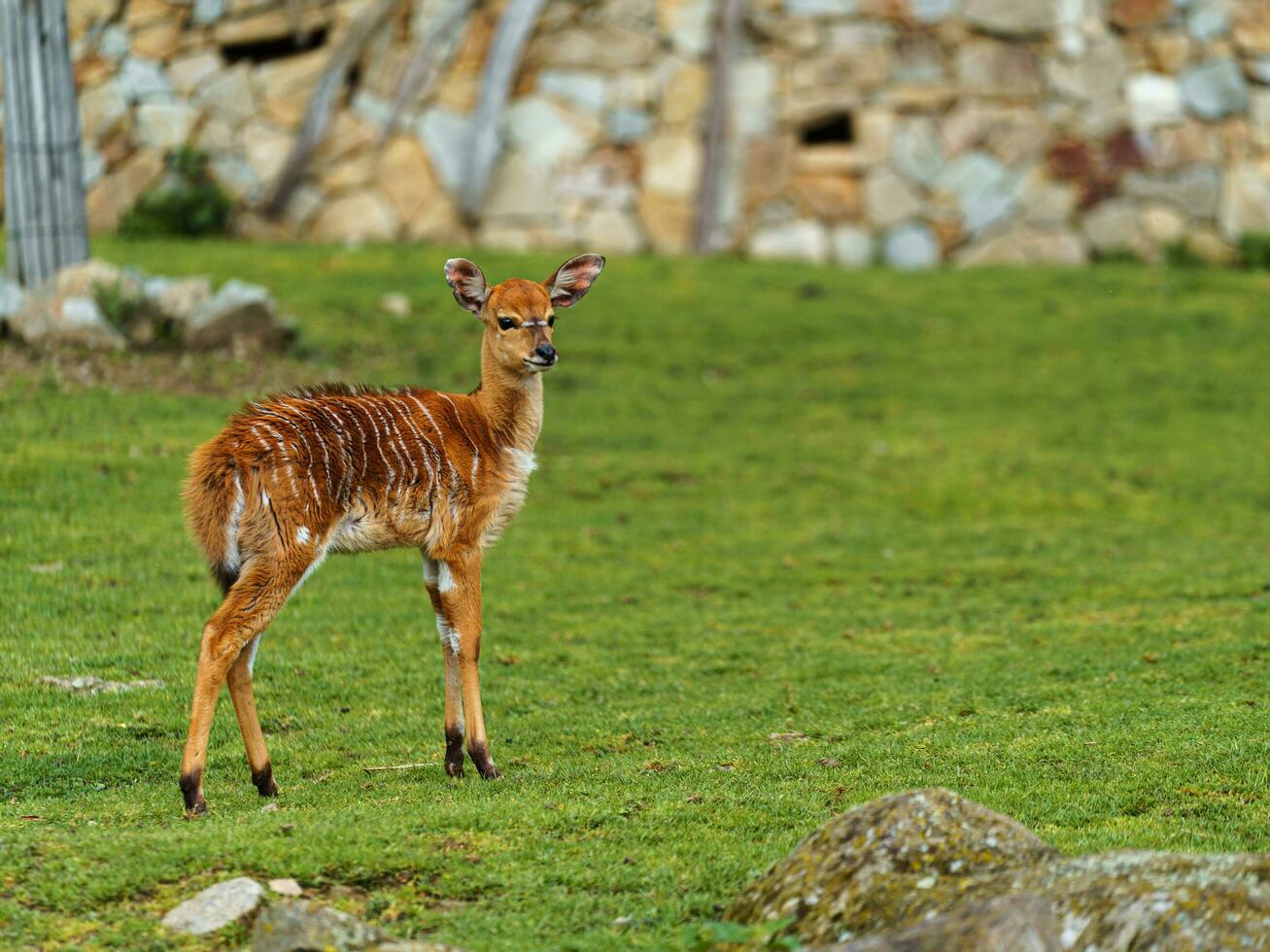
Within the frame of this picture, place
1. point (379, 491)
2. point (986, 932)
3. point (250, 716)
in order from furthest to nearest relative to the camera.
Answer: point (379, 491), point (250, 716), point (986, 932)

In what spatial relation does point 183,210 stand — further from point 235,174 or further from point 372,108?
point 372,108

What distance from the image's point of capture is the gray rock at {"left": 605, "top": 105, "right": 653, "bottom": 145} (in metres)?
22.2

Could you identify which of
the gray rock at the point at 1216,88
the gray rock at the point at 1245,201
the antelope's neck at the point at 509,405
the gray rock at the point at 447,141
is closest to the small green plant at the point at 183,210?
the gray rock at the point at 447,141

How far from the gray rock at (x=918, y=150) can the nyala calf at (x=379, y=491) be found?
14.8 metres

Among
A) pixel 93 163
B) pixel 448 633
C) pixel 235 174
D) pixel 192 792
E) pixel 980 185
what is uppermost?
pixel 448 633

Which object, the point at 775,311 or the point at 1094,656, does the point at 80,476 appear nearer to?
the point at 1094,656

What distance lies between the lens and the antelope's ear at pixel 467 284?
785 centimetres

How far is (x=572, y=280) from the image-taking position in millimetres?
8383

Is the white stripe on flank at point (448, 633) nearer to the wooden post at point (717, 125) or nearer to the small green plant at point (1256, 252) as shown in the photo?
the wooden post at point (717, 125)

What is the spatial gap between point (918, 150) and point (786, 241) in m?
2.14

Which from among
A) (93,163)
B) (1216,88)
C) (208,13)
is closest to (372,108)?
(208,13)

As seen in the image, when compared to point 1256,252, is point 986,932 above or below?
above

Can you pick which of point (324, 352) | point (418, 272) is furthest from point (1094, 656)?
point (418, 272)

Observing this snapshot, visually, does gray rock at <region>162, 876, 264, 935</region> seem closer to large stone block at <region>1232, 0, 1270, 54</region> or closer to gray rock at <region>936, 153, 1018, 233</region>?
gray rock at <region>936, 153, 1018, 233</region>
